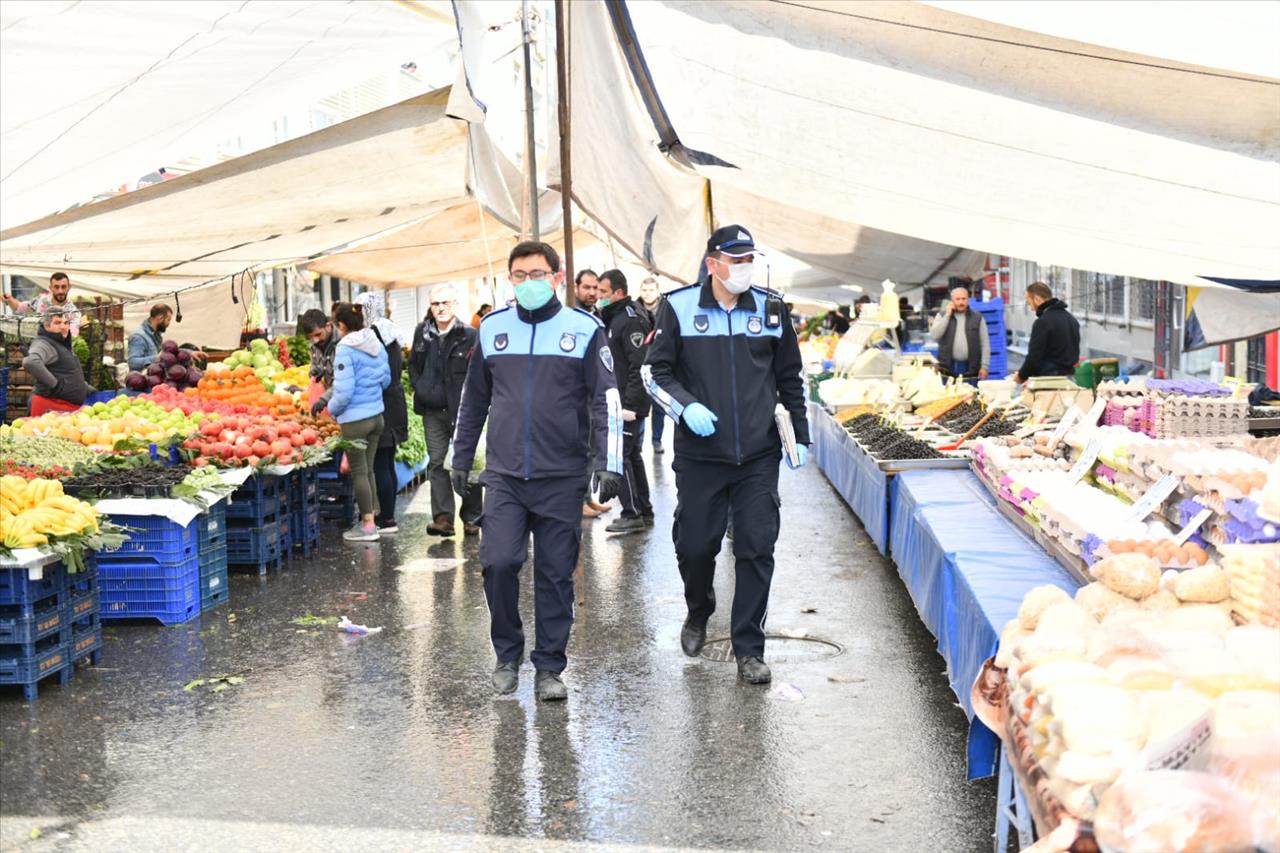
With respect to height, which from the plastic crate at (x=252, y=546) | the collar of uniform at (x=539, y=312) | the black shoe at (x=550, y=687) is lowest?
the black shoe at (x=550, y=687)

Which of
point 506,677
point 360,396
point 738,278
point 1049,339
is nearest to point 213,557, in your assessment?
point 360,396

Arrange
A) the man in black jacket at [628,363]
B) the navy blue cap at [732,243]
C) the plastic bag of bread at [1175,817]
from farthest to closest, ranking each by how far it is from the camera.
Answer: the man in black jacket at [628,363], the navy blue cap at [732,243], the plastic bag of bread at [1175,817]

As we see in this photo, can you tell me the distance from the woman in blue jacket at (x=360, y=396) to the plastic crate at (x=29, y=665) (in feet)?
14.2

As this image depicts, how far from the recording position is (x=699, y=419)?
679 cm

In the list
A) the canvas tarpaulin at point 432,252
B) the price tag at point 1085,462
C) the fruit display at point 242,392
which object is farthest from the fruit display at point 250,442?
the canvas tarpaulin at point 432,252

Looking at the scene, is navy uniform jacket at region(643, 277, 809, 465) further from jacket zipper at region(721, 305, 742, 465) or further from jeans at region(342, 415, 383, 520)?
jeans at region(342, 415, 383, 520)

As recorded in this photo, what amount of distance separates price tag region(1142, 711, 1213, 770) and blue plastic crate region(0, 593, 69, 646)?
5738 mm

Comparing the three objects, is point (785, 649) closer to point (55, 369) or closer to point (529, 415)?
point (529, 415)

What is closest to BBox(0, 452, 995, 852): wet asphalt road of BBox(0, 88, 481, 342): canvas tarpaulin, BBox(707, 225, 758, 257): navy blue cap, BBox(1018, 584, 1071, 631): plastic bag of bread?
BBox(1018, 584, 1071, 631): plastic bag of bread

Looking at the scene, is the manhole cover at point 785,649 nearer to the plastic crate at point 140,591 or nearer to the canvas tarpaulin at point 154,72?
the plastic crate at point 140,591

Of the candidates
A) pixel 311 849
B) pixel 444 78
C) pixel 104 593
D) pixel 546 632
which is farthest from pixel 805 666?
pixel 444 78

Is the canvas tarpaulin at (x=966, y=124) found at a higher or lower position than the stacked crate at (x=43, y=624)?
higher

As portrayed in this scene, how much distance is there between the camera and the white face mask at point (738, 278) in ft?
22.6

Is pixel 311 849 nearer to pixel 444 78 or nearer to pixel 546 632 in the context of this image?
pixel 546 632
